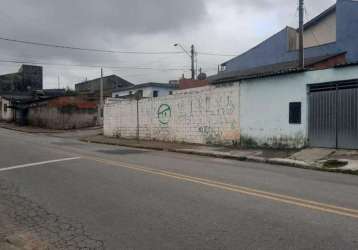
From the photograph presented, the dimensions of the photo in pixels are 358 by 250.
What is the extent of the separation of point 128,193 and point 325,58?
80.7 feet

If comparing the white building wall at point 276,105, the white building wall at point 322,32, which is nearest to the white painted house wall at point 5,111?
the white building wall at point 322,32

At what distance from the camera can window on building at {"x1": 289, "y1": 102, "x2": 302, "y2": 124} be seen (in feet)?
58.0

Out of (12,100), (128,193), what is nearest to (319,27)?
(128,193)

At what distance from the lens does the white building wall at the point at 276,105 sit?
675 inches

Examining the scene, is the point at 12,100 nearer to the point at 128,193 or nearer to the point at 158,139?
the point at 158,139

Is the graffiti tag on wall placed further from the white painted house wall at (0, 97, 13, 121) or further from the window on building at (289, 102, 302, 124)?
the white painted house wall at (0, 97, 13, 121)

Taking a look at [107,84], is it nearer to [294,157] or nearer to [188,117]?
[188,117]

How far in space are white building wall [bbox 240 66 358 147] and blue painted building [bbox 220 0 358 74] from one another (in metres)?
11.0

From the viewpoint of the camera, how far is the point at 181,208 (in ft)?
24.1

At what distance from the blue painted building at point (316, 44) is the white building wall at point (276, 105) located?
1098 cm

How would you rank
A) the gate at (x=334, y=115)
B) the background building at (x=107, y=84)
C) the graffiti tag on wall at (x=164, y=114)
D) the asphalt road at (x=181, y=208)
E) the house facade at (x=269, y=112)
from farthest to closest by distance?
the background building at (x=107, y=84), the graffiti tag on wall at (x=164, y=114), the house facade at (x=269, y=112), the gate at (x=334, y=115), the asphalt road at (x=181, y=208)

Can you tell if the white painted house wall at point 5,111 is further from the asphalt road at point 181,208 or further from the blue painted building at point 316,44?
the asphalt road at point 181,208

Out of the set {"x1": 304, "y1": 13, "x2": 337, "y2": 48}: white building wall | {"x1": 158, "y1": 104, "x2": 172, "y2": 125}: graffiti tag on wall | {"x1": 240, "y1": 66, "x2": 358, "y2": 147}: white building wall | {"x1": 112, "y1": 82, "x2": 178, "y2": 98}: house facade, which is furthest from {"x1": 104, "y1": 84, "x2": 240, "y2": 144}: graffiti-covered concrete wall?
{"x1": 112, "y1": 82, "x2": 178, "y2": 98}: house facade

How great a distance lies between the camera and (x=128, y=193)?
8.77 metres
